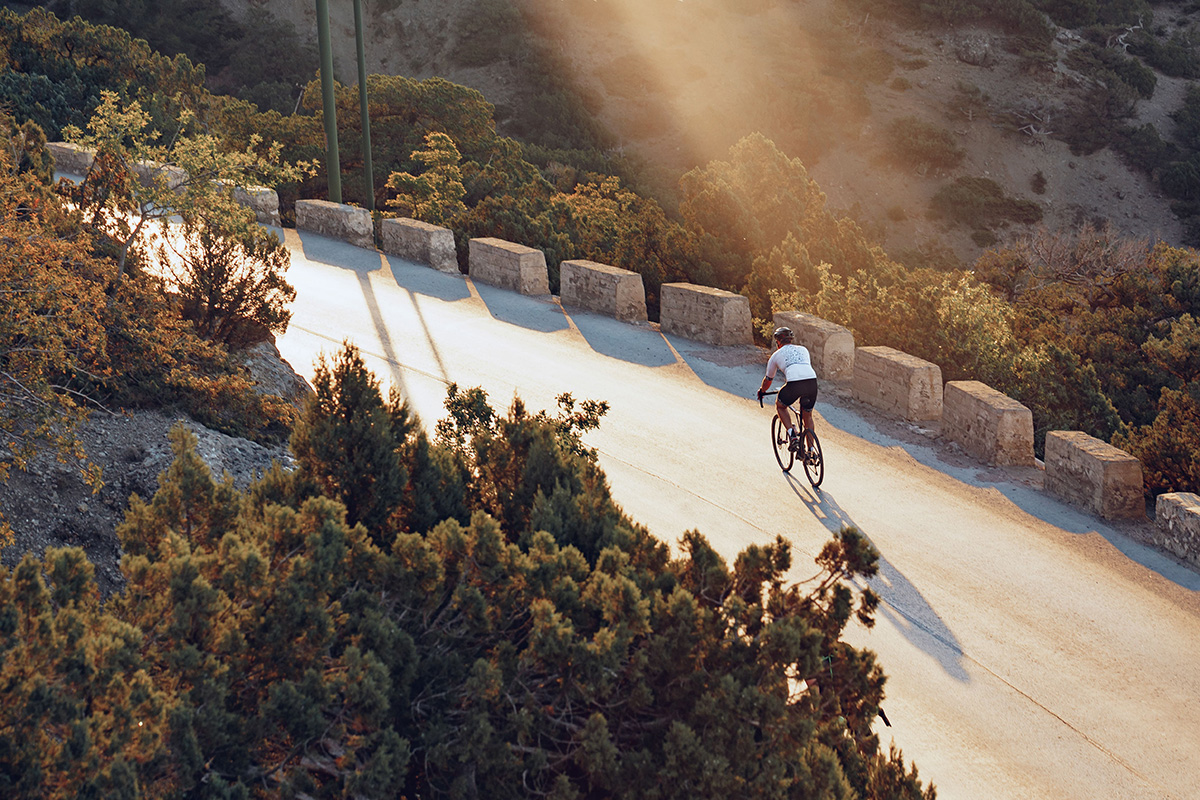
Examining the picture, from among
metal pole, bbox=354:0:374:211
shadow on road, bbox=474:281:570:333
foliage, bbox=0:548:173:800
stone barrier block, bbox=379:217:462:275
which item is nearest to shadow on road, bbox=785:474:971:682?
foliage, bbox=0:548:173:800

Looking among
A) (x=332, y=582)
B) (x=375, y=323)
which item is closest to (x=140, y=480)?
(x=332, y=582)

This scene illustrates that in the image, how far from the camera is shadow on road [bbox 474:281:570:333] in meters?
13.6

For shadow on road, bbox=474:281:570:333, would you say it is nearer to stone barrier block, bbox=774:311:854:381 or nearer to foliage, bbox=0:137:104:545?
stone barrier block, bbox=774:311:854:381

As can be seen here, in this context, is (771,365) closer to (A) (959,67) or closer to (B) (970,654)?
(B) (970,654)

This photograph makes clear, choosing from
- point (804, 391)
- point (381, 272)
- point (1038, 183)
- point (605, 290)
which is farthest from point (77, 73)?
point (1038, 183)

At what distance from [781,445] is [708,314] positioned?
376 centimetres

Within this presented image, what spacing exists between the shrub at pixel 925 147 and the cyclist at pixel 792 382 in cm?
4710

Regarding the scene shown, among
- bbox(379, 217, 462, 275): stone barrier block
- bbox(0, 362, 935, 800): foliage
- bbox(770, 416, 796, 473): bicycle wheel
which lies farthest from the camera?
bbox(379, 217, 462, 275): stone barrier block

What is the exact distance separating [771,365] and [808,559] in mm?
2104

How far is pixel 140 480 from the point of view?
7.40 meters

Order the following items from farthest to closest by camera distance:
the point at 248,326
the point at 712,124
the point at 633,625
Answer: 1. the point at 712,124
2. the point at 248,326
3. the point at 633,625

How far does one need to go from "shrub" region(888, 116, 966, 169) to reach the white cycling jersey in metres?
47.1

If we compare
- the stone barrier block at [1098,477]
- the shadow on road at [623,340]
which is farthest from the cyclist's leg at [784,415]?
the shadow on road at [623,340]

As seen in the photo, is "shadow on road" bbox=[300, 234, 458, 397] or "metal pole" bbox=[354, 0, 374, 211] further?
"metal pole" bbox=[354, 0, 374, 211]
